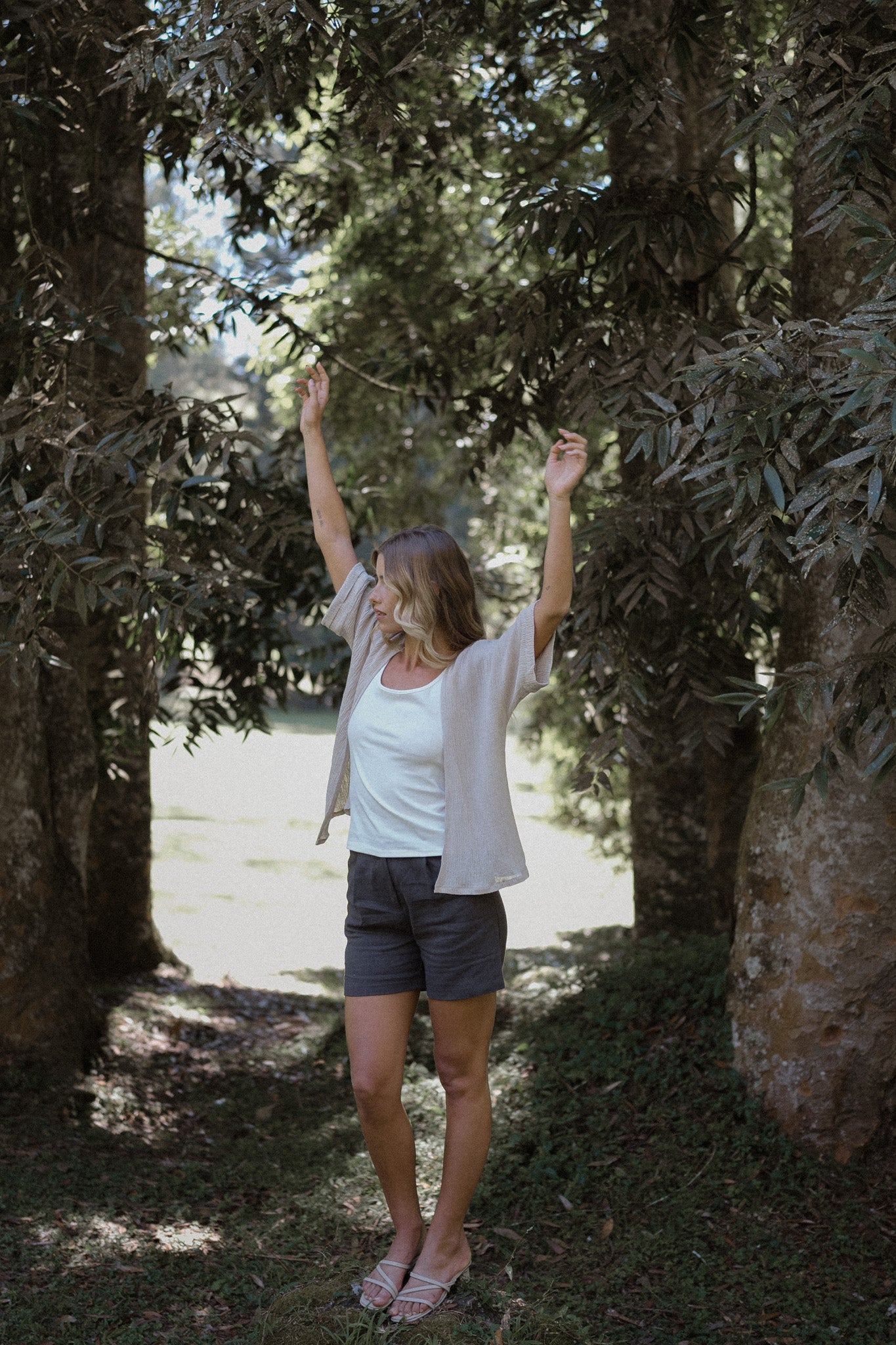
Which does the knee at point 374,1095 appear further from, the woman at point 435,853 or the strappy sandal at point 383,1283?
the strappy sandal at point 383,1283

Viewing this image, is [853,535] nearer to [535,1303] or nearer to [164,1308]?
[535,1303]

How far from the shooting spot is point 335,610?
344cm

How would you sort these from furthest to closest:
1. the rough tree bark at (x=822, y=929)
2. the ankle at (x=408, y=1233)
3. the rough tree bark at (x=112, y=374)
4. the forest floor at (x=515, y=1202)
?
the rough tree bark at (x=112, y=374) → the rough tree bark at (x=822, y=929) → the forest floor at (x=515, y=1202) → the ankle at (x=408, y=1233)

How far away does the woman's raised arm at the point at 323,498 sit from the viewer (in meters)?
3.50

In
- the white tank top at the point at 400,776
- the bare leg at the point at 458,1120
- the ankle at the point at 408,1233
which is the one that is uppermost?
the white tank top at the point at 400,776

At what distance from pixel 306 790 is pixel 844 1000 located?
18.9 metres

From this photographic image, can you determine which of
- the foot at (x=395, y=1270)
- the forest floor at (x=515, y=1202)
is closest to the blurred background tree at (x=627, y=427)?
the forest floor at (x=515, y=1202)

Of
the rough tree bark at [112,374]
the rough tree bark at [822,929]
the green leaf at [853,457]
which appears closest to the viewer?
the green leaf at [853,457]

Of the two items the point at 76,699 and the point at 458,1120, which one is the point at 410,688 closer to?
the point at 458,1120

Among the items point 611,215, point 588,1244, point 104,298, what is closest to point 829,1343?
point 588,1244

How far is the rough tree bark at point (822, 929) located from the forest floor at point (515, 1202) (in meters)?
0.16

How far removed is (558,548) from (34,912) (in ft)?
10.2

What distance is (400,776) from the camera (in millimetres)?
3080

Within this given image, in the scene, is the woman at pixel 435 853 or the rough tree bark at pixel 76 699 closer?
the woman at pixel 435 853
